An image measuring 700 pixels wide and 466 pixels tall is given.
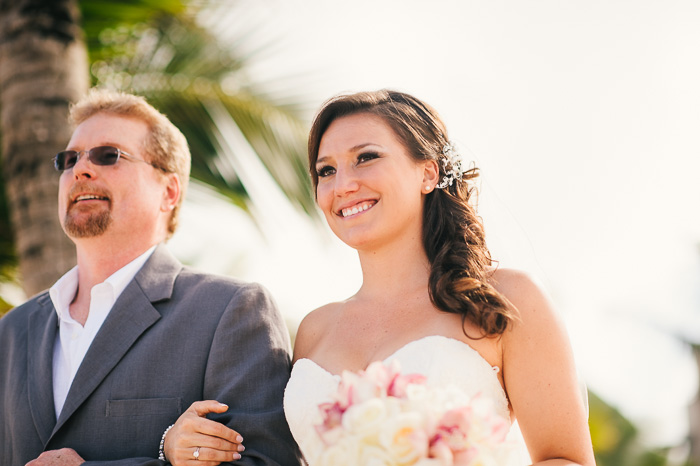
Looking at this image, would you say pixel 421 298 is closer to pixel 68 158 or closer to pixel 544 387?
pixel 544 387

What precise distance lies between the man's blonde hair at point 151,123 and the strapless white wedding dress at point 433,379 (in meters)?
1.78

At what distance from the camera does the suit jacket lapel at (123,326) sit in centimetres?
345

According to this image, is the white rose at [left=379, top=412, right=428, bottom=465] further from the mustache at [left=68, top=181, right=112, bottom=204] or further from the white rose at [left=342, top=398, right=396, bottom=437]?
the mustache at [left=68, top=181, right=112, bottom=204]

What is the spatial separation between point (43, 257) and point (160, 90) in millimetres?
2320

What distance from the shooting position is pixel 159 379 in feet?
11.3

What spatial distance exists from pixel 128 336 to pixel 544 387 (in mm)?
1936

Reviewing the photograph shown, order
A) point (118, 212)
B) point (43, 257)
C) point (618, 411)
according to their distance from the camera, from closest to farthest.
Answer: point (118, 212) < point (43, 257) < point (618, 411)

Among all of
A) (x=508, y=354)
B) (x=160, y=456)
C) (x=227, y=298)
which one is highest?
(x=227, y=298)

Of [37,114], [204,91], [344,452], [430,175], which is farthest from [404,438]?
[204,91]

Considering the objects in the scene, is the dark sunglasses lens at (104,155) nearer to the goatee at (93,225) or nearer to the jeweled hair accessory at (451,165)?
the goatee at (93,225)

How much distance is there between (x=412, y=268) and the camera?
3.50 meters

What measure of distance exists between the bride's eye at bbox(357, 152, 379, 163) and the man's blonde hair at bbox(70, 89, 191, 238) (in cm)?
141

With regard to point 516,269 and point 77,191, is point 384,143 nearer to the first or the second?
point 516,269

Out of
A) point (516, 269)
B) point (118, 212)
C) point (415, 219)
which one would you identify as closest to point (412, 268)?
point (415, 219)
